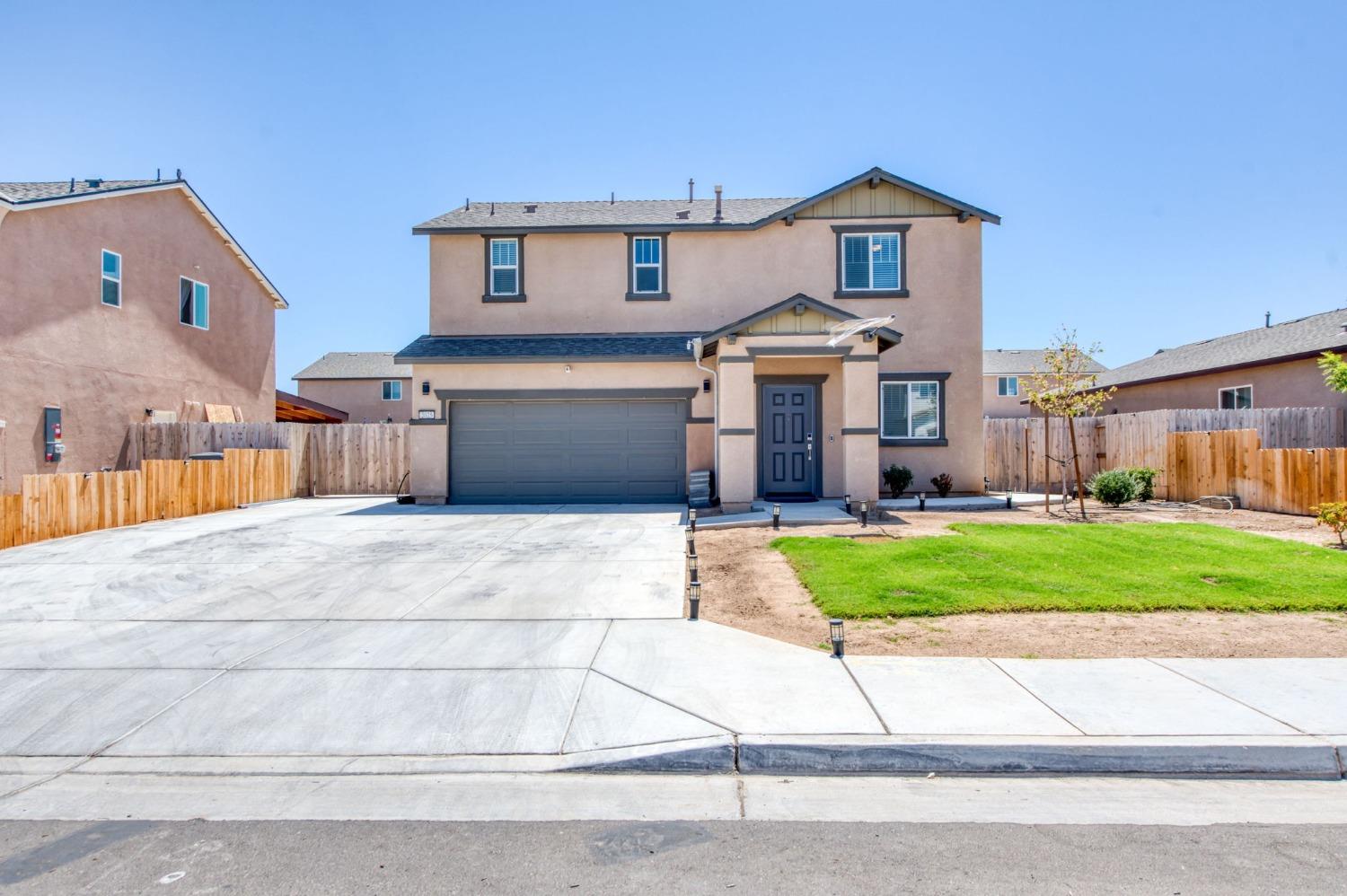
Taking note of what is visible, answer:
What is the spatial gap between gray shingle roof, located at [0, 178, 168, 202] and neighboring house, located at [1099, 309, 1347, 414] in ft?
107

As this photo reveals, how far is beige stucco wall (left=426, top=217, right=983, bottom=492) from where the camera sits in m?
18.1

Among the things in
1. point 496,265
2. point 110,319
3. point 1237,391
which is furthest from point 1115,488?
point 110,319

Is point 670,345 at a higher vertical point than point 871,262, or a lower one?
lower

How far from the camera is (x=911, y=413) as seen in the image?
59.7 ft

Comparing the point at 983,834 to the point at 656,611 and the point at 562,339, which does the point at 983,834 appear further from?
the point at 562,339

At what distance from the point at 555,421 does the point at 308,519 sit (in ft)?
18.6

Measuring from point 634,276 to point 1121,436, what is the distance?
13.2 m

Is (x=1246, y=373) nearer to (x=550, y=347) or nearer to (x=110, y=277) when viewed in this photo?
(x=550, y=347)

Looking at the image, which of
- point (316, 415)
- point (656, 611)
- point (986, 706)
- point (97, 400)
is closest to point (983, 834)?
point (986, 706)

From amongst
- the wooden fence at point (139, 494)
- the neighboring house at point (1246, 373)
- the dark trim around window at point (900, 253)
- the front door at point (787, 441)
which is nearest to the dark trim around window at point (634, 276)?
the front door at point (787, 441)

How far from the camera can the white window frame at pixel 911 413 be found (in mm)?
18109

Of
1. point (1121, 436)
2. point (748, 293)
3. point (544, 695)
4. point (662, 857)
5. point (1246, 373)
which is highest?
point (748, 293)

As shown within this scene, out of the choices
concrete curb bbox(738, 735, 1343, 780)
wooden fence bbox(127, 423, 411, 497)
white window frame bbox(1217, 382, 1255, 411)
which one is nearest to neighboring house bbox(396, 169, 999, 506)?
wooden fence bbox(127, 423, 411, 497)

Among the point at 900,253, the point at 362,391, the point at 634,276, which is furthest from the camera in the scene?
the point at 362,391
